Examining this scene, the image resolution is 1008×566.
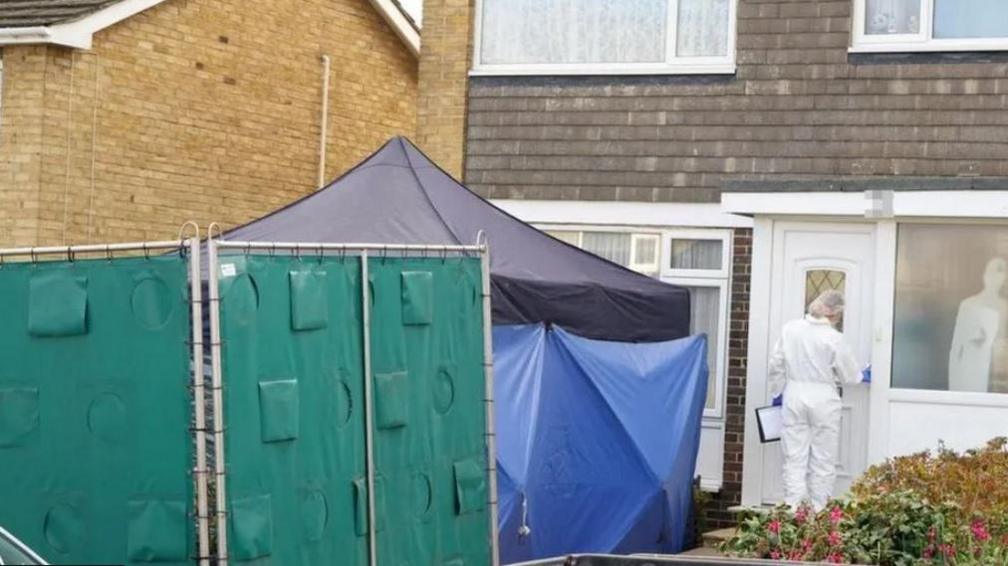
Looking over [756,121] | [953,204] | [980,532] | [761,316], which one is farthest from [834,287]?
[980,532]

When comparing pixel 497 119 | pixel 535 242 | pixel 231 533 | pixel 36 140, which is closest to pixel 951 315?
pixel 535 242

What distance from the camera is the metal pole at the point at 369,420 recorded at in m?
9.24

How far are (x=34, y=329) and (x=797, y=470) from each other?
694cm

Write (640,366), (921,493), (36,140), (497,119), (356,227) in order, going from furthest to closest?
(36,140) < (497,119) < (640,366) < (356,227) < (921,493)

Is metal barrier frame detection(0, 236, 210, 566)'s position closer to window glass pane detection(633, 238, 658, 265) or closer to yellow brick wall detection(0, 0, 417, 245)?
window glass pane detection(633, 238, 658, 265)

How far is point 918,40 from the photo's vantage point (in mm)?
15047

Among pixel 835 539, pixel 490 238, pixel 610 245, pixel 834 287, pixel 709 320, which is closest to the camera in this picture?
pixel 835 539

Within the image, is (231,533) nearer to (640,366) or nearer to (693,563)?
(693,563)

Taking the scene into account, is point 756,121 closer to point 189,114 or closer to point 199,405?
point 189,114

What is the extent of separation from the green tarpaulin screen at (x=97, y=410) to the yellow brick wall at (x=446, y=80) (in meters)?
8.11

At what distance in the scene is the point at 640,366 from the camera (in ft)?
45.3

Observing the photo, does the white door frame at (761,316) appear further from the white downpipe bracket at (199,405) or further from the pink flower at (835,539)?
the white downpipe bracket at (199,405)

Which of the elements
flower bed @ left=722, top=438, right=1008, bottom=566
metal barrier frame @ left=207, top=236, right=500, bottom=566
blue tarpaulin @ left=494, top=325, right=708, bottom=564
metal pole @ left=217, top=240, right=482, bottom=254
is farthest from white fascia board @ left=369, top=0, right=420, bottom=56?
flower bed @ left=722, top=438, right=1008, bottom=566

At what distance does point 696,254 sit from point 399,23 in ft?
30.2
